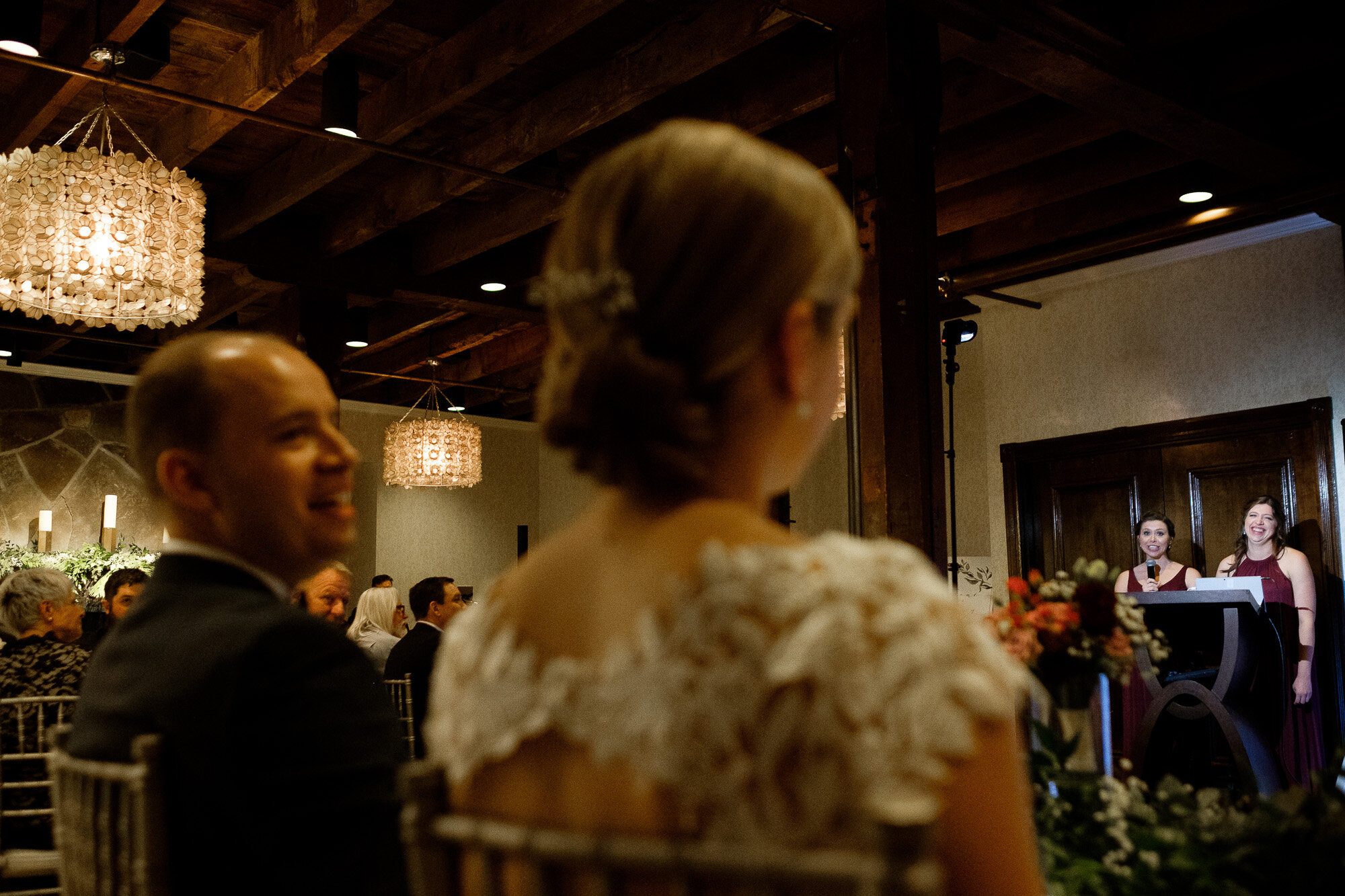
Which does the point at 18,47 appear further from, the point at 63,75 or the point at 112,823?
the point at 112,823

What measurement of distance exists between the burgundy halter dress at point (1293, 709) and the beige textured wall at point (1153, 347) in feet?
2.44

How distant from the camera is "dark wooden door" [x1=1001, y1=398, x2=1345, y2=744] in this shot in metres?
6.75

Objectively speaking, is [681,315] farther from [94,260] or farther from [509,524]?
[509,524]

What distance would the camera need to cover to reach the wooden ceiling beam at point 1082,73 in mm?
3760

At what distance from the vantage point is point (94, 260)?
3779 millimetres

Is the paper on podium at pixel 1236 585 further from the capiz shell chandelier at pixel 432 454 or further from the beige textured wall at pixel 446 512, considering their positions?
the beige textured wall at pixel 446 512

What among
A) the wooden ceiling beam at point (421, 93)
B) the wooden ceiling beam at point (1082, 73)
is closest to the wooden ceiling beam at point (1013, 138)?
the wooden ceiling beam at point (1082, 73)

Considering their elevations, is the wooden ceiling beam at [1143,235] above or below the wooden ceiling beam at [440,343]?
below

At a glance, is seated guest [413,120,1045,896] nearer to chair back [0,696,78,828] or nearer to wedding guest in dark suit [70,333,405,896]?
wedding guest in dark suit [70,333,405,896]

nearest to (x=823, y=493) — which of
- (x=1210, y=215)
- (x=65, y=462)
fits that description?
(x=1210, y=215)

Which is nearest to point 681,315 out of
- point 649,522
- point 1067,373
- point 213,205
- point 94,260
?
point 649,522

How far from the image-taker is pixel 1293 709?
654cm

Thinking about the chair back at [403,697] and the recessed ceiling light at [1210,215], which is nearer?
the chair back at [403,697]

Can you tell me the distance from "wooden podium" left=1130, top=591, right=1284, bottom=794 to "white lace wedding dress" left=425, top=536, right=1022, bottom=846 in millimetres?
4385
